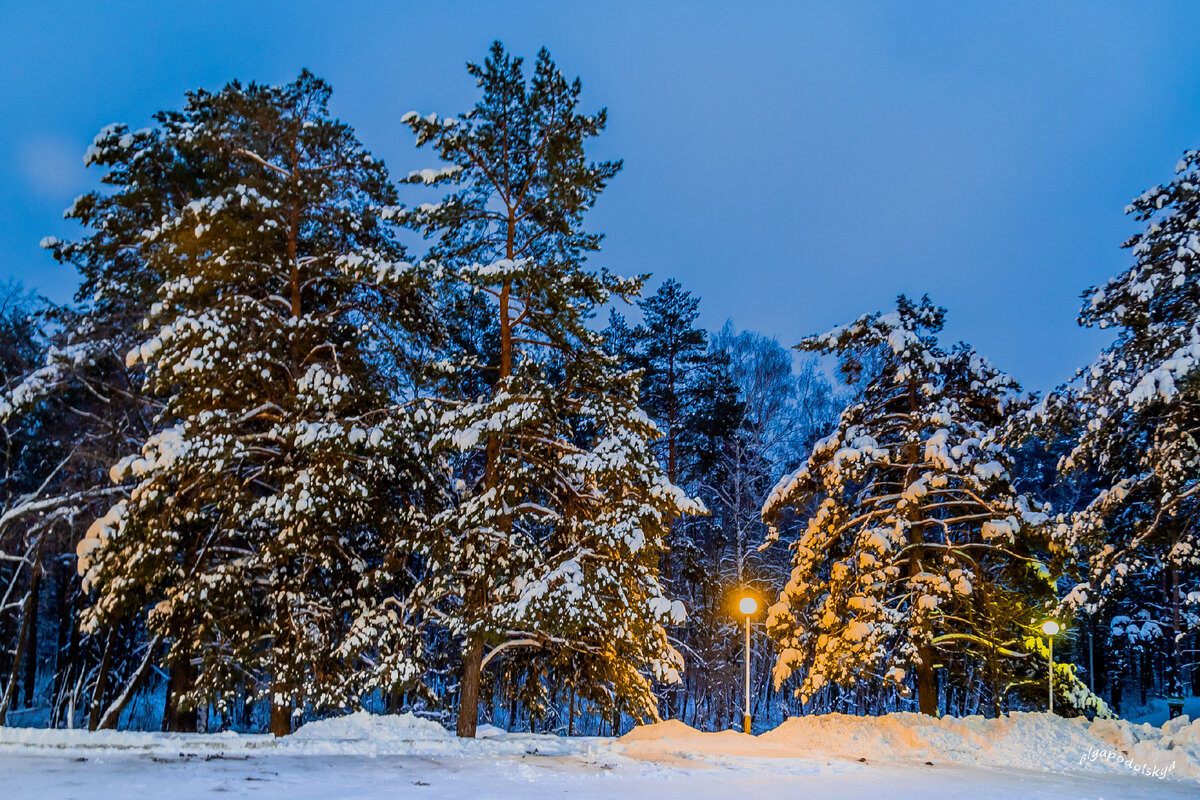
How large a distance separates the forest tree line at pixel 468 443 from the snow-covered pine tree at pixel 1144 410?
0.06 metres

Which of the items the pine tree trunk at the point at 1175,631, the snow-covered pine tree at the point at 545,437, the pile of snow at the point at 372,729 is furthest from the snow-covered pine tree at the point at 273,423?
the pine tree trunk at the point at 1175,631

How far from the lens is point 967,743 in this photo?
11695 millimetres

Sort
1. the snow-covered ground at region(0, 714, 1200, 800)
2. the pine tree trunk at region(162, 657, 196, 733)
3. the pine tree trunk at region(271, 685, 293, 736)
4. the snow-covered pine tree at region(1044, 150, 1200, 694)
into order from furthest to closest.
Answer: the pine tree trunk at region(162, 657, 196, 733) → the pine tree trunk at region(271, 685, 293, 736) → the snow-covered pine tree at region(1044, 150, 1200, 694) → the snow-covered ground at region(0, 714, 1200, 800)

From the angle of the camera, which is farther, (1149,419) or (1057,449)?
(1057,449)

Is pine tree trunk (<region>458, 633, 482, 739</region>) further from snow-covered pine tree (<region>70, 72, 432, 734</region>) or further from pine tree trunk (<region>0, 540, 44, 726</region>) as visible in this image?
pine tree trunk (<region>0, 540, 44, 726</region>)

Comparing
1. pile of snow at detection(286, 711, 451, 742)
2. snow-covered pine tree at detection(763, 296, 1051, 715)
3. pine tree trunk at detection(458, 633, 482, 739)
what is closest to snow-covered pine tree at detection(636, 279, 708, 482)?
snow-covered pine tree at detection(763, 296, 1051, 715)

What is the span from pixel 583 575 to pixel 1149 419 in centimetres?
909

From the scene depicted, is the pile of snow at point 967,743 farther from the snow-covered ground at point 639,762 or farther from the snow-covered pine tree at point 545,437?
the snow-covered pine tree at point 545,437

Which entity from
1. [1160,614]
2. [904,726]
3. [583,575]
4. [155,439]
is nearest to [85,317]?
[155,439]

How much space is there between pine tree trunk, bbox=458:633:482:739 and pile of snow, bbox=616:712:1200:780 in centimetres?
302

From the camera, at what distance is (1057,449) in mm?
34438

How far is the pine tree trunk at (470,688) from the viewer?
1362cm

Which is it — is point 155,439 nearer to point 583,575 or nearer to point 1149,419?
point 583,575

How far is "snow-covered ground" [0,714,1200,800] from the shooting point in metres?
6.95
